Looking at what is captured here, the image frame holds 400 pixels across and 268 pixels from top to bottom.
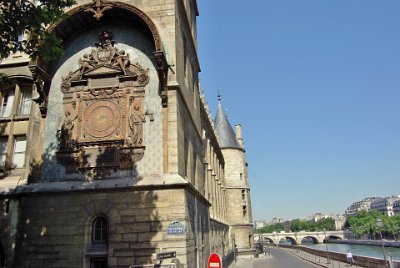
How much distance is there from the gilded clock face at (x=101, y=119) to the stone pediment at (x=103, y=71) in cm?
117

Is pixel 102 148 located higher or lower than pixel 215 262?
higher

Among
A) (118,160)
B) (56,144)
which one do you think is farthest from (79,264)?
(56,144)

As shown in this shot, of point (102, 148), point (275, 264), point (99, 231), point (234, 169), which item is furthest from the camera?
point (234, 169)

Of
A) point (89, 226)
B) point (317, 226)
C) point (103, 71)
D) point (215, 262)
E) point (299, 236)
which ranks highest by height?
point (103, 71)

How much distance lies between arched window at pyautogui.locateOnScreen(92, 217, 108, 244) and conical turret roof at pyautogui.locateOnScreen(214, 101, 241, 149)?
35.9 meters

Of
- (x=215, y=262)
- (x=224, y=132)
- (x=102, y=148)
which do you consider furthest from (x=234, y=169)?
(x=215, y=262)

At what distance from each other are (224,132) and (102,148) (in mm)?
36600

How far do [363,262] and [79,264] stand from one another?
20.7m

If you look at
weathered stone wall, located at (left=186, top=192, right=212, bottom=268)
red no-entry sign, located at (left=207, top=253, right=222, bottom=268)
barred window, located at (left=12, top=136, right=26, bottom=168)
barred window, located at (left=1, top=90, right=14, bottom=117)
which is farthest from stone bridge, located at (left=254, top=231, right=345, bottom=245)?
red no-entry sign, located at (left=207, top=253, right=222, bottom=268)

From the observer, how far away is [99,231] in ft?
39.0

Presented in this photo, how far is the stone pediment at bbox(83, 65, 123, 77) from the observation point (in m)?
13.2

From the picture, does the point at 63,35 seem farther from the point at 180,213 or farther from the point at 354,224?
the point at 354,224

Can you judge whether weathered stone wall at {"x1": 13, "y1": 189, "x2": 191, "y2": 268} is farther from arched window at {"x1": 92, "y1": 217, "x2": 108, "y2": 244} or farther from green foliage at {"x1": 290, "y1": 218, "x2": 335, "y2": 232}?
green foliage at {"x1": 290, "y1": 218, "x2": 335, "y2": 232}

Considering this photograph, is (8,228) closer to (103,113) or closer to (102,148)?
(102,148)
